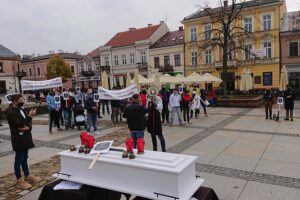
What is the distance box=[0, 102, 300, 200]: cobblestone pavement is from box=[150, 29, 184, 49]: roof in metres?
30.4

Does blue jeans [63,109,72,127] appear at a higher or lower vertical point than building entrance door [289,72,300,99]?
lower

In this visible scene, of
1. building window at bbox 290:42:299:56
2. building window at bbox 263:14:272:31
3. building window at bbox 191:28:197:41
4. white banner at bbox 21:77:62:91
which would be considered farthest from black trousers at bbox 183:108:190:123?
building window at bbox 191:28:197:41

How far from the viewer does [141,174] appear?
11.5 ft

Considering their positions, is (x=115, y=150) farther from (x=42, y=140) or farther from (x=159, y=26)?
(x=159, y=26)

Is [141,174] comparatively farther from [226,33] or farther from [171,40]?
[171,40]

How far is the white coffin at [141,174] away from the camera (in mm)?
3311

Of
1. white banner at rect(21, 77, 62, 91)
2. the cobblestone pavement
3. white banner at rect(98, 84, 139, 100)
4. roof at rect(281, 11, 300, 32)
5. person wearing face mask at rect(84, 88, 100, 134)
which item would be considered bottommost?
the cobblestone pavement

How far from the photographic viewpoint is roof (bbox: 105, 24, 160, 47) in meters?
46.0

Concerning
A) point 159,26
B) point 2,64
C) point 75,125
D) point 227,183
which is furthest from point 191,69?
point 2,64

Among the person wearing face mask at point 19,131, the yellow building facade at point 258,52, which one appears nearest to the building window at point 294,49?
the yellow building facade at point 258,52

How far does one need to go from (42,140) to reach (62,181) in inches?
273

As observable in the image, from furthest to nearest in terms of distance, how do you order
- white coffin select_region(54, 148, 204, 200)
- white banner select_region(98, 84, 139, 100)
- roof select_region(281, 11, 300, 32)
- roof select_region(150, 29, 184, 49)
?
roof select_region(150, 29, 184, 49)
roof select_region(281, 11, 300, 32)
white banner select_region(98, 84, 139, 100)
white coffin select_region(54, 148, 204, 200)

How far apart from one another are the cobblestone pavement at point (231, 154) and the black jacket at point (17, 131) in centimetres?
90

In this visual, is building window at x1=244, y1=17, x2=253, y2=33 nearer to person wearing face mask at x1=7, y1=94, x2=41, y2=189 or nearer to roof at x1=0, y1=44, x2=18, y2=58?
person wearing face mask at x1=7, y1=94, x2=41, y2=189
